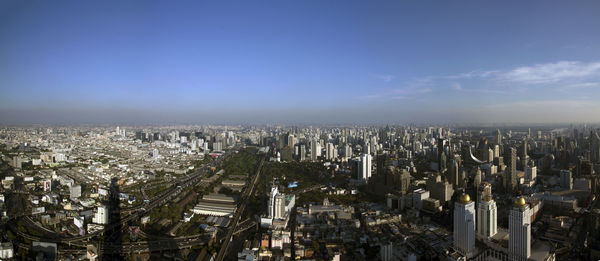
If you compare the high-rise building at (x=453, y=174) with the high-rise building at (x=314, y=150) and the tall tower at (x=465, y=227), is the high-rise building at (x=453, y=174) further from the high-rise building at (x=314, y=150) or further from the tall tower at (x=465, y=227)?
the high-rise building at (x=314, y=150)

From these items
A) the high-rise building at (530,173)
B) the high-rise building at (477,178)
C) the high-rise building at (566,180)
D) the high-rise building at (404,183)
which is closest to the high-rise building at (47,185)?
the high-rise building at (404,183)

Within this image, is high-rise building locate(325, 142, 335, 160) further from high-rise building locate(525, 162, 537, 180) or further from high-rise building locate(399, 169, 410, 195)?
high-rise building locate(525, 162, 537, 180)

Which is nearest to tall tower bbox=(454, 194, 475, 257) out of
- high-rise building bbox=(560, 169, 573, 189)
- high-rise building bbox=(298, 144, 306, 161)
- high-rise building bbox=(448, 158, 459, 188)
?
high-rise building bbox=(448, 158, 459, 188)

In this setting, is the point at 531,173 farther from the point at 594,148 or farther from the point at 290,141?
the point at 290,141

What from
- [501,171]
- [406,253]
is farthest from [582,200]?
[406,253]

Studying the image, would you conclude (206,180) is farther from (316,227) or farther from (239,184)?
(316,227)
